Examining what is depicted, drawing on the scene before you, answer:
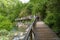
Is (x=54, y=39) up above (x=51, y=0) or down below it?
below

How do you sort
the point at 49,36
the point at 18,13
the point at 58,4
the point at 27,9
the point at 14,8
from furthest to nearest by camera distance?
the point at 14,8, the point at 18,13, the point at 27,9, the point at 49,36, the point at 58,4

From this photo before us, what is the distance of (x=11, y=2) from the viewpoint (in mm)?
37250

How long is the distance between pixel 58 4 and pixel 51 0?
529 mm

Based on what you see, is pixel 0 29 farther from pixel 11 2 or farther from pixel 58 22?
pixel 11 2

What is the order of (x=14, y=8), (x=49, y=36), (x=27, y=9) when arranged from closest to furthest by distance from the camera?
(x=49, y=36), (x=27, y=9), (x=14, y=8)

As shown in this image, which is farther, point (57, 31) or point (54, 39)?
point (57, 31)

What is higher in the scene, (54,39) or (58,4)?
(58,4)

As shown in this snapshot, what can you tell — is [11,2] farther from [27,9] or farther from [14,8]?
[27,9]

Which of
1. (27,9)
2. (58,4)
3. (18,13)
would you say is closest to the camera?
(58,4)

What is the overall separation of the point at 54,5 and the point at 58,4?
1.07ft

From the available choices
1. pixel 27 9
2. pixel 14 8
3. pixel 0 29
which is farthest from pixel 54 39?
pixel 14 8

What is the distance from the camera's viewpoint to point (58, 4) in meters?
8.24

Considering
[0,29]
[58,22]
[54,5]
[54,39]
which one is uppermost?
[54,5]

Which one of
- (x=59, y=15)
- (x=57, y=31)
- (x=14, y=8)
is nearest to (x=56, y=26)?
(x=57, y=31)
